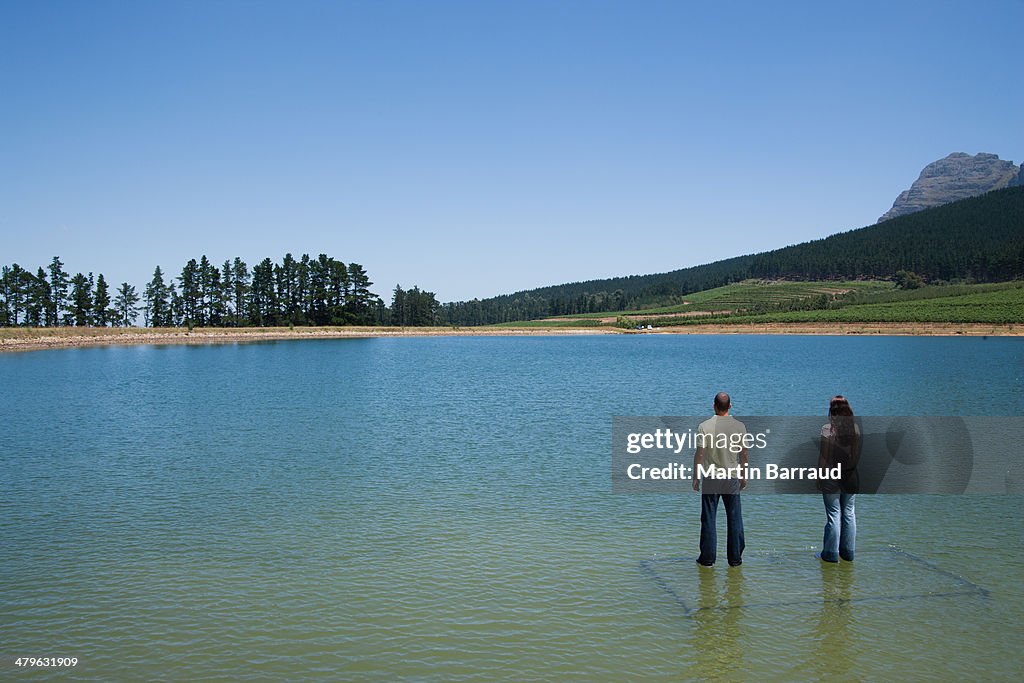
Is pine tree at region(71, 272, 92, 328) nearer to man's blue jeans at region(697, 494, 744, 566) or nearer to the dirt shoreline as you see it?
the dirt shoreline

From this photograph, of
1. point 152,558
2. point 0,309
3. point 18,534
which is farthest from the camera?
point 0,309

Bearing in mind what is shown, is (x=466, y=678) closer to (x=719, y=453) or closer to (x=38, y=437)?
(x=719, y=453)

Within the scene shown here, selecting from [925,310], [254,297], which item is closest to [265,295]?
[254,297]

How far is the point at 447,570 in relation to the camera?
449 inches

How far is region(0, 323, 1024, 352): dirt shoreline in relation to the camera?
88312 millimetres

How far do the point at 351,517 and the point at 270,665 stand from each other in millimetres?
6315

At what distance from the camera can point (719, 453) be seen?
10.5 m

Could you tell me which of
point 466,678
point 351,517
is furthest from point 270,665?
point 351,517

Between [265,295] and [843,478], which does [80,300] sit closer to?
[265,295]

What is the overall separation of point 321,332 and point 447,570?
119 meters

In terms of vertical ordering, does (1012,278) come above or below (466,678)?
above

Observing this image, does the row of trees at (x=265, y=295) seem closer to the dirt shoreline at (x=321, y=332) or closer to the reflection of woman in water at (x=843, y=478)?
the dirt shoreline at (x=321, y=332)

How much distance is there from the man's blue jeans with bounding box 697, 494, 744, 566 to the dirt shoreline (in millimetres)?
88979

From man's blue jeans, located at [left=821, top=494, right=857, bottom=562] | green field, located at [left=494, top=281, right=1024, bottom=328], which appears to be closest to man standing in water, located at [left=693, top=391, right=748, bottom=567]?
man's blue jeans, located at [left=821, top=494, right=857, bottom=562]
